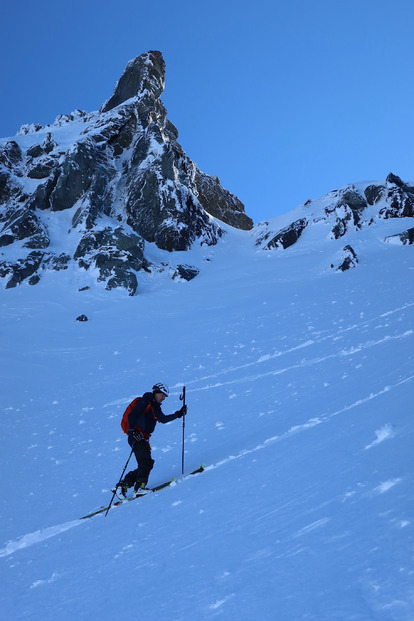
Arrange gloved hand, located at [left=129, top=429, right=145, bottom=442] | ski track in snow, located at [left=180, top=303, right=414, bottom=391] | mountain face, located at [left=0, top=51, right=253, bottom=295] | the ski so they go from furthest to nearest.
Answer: mountain face, located at [left=0, top=51, right=253, bottom=295], ski track in snow, located at [left=180, top=303, right=414, bottom=391], gloved hand, located at [left=129, top=429, right=145, bottom=442], the ski

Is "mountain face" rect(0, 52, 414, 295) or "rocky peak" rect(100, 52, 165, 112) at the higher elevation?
"rocky peak" rect(100, 52, 165, 112)

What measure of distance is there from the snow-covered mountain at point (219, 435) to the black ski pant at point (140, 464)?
0.59 metres

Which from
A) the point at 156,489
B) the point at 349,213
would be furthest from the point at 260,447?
the point at 349,213

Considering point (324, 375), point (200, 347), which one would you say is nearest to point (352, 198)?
point (200, 347)

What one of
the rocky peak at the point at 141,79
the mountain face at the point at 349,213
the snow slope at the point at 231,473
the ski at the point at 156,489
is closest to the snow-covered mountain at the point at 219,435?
Answer: the snow slope at the point at 231,473

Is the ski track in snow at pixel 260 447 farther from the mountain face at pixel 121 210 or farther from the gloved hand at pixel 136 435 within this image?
the mountain face at pixel 121 210

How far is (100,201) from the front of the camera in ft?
156

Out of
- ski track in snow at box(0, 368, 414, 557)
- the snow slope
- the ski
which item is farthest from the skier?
ski track in snow at box(0, 368, 414, 557)

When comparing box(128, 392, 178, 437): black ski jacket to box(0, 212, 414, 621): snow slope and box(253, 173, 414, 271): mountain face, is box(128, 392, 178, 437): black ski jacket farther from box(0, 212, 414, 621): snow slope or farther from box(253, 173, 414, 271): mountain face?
box(253, 173, 414, 271): mountain face

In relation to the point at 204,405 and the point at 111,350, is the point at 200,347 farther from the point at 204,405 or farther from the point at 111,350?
the point at 204,405

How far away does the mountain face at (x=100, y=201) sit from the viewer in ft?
129

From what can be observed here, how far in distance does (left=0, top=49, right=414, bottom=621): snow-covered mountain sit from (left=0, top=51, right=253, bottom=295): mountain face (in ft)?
1.93

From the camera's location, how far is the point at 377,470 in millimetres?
4324

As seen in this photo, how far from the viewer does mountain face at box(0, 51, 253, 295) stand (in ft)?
129
